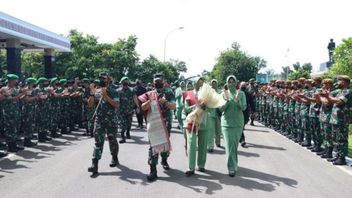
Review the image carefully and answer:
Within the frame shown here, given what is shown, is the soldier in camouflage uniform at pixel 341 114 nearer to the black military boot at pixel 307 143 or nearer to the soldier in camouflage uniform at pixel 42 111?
the black military boot at pixel 307 143

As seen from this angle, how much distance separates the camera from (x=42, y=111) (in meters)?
13.2

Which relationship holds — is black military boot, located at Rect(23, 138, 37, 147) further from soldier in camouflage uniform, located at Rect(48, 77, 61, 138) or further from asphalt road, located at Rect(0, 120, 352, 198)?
soldier in camouflage uniform, located at Rect(48, 77, 61, 138)

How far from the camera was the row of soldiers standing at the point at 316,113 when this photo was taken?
Result: 941 centimetres

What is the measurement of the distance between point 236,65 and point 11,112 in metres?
47.3

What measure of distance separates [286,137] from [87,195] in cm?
958

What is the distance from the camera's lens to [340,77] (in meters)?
9.43

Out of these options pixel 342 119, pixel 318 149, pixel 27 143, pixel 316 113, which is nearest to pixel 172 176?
pixel 342 119

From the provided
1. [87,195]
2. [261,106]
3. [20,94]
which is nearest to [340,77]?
[87,195]

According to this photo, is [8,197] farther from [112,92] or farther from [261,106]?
[261,106]

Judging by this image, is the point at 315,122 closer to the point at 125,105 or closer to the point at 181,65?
the point at 125,105

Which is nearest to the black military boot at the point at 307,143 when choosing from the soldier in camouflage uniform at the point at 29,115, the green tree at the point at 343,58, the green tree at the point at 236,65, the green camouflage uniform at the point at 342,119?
the green camouflage uniform at the point at 342,119

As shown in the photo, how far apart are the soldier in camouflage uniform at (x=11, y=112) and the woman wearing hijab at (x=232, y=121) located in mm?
5854

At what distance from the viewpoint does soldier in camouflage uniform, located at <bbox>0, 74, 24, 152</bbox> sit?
1094cm

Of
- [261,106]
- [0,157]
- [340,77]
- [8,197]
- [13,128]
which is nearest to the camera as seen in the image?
[8,197]
